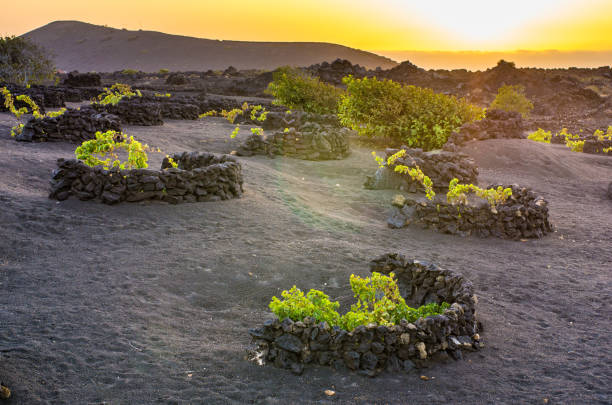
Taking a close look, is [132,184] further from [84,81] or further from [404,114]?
[84,81]

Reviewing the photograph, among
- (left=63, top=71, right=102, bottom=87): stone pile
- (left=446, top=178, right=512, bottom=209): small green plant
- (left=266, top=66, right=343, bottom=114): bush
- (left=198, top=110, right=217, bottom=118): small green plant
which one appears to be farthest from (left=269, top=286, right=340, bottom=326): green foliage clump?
(left=63, top=71, right=102, bottom=87): stone pile

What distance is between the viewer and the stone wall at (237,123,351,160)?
17.1 m

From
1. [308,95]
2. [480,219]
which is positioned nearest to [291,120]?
[308,95]

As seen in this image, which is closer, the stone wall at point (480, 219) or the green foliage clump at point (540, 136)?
the stone wall at point (480, 219)

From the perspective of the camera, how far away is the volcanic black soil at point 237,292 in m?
4.24

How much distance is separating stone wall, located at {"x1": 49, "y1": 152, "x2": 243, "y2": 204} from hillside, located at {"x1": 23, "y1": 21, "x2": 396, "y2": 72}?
12101 centimetres

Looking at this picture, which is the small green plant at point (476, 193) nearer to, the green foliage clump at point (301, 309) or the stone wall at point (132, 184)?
the stone wall at point (132, 184)

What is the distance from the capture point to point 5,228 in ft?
25.0

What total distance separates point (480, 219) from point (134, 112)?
16.8 m

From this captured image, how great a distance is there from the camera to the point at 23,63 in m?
43.8

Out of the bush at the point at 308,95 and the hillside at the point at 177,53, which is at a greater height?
the hillside at the point at 177,53

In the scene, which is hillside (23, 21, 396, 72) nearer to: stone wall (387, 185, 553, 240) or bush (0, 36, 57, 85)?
bush (0, 36, 57, 85)

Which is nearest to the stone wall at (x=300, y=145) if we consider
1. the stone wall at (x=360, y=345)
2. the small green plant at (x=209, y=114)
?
the small green plant at (x=209, y=114)

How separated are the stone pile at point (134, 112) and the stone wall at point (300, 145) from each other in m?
6.79
